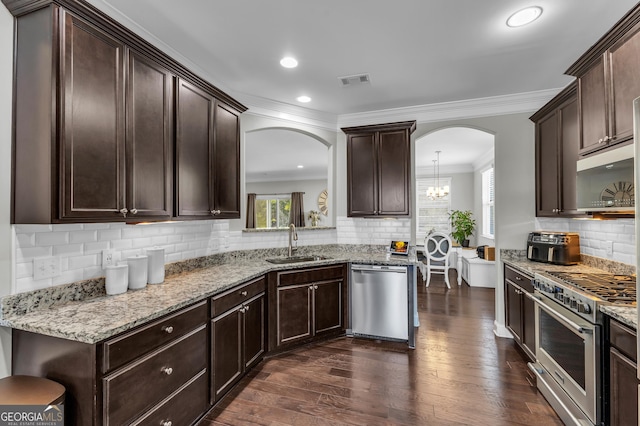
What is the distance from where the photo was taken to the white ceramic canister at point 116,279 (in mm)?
2000

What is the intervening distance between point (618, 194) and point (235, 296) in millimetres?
2640

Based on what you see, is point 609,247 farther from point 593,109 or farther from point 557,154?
point 593,109

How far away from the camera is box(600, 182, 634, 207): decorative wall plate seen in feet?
5.64

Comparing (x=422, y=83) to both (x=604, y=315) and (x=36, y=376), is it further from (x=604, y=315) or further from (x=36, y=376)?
(x=36, y=376)

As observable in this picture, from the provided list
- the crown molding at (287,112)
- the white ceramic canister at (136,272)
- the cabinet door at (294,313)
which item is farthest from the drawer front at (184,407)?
the crown molding at (287,112)

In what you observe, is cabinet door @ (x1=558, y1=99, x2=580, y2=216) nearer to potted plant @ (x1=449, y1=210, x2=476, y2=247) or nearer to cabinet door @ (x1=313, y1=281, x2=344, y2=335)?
cabinet door @ (x1=313, y1=281, x2=344, y2=335)

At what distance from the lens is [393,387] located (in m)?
2.51

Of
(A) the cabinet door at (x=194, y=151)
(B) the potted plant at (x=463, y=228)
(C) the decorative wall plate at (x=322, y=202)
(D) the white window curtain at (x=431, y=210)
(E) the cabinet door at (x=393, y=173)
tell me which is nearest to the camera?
(A) the cabinet door at (x=194, y=151)

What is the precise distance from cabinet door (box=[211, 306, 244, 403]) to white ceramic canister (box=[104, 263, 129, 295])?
2.10ft

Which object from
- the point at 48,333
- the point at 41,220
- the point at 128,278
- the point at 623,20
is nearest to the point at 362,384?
the point at 128,278

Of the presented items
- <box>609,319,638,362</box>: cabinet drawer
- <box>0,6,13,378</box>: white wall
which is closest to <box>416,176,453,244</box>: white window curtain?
<box>609,319,638,362</box>: cabinet drawer

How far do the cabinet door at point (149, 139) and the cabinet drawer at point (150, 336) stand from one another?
2.25 ft

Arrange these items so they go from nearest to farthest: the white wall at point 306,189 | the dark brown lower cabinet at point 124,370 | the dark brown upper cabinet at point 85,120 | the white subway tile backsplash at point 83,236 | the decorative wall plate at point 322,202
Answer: the dark brown lower cabinet at point 124,370
the dark brown upper cabinet at point 85,120
the white subway tile backsplash at point 83,236
the decorative wall plate at point 322,202
the white wall at point 306,189

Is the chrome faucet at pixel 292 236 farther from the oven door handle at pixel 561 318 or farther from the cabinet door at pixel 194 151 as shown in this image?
the oven door handle at pixel 561 318
